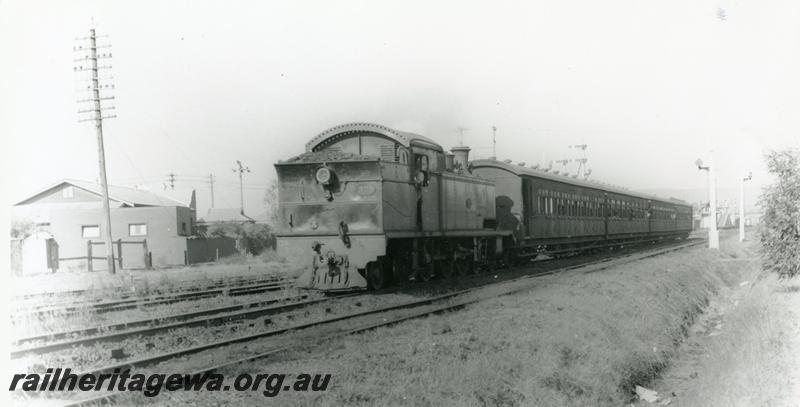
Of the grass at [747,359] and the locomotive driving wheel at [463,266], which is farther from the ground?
the locomotive driving wheel at [463,266]

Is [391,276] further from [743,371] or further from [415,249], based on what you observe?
[743,371]

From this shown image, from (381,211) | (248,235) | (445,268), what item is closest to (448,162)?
(445,268)

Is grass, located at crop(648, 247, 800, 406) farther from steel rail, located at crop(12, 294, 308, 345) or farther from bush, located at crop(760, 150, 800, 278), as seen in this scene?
steel rail, located at crop(12, 294, 308, 345)

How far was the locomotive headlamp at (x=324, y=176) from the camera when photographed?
12.4 meters

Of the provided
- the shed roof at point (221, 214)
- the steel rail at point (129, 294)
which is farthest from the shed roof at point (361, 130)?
the shed roof at point (221, 214)

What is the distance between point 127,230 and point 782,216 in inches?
1379

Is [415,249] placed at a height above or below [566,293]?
above

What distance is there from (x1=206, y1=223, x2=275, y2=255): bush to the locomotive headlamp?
29.0 meters

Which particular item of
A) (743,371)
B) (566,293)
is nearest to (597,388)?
(743,371)

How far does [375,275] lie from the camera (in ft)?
43.9

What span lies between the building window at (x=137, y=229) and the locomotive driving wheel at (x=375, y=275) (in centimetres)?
2852

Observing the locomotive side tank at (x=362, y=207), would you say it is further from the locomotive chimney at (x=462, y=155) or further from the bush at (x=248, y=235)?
the bush at (x=248, y=235)

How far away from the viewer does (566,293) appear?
12875mm

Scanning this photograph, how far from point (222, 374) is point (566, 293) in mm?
8179
